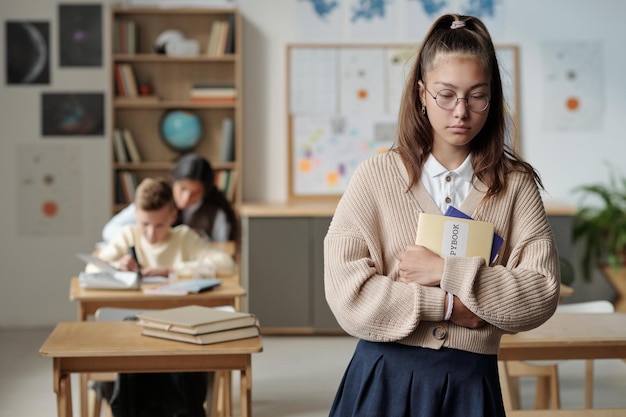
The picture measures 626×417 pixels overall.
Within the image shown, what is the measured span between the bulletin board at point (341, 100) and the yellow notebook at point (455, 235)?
4.86 metres

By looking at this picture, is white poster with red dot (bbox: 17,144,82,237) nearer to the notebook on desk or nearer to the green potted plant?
the notebook on desk

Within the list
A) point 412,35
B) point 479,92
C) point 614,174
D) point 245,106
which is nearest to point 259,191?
point 245,106

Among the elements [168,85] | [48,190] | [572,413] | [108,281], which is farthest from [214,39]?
[572,413]

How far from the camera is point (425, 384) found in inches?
71.9

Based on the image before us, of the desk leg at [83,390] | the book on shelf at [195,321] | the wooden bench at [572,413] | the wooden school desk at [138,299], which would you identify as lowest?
the desk leg at [83,390]

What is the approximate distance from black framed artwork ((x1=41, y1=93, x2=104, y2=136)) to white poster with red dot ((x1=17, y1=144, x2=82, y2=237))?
126 millimetres

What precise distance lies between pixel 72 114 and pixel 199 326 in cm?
424

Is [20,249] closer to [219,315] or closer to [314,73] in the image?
[314,73]

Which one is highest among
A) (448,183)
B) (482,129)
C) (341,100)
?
(341,100)

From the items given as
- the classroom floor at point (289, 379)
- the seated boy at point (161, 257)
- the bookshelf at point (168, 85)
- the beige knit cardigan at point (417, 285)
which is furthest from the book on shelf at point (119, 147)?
the beige knit cardigan at point (417, 285)

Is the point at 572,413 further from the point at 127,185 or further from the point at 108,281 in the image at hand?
the point at 127,185

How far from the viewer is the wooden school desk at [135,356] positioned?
266 cm

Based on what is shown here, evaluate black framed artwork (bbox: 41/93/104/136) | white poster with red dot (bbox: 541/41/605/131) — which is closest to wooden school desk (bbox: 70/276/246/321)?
black framed artwork (bbox: 41/93/104/136)

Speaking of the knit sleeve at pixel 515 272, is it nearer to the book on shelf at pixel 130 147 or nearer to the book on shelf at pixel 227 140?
the book on shelf at pixel 227 140
